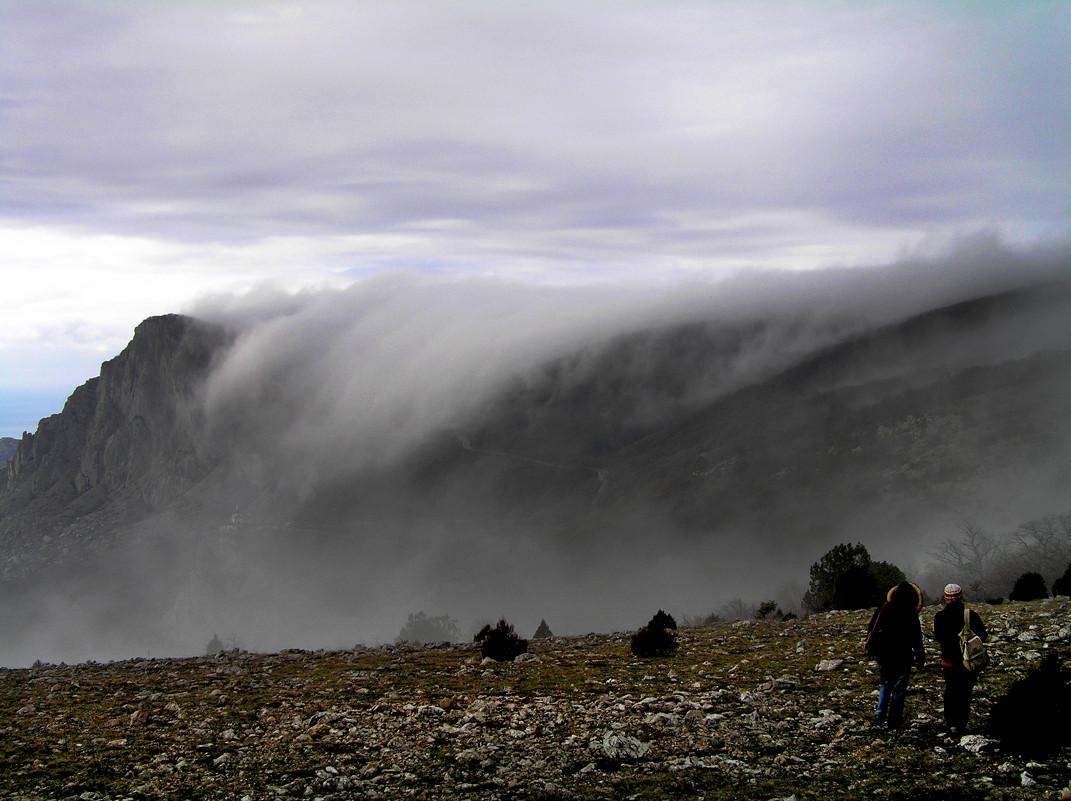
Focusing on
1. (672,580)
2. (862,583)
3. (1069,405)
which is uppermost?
(1069,405)

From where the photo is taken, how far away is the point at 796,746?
1177 centimetres

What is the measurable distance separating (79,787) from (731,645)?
614 inches

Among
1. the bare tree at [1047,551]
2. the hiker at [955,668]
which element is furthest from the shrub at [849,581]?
the bare tree at [1047,551]

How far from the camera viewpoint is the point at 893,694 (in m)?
12.2

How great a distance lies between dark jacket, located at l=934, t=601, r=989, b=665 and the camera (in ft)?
38.8

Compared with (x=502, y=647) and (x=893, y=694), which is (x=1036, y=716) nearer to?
(x=893, y=694)

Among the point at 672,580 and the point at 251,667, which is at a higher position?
the point at 251,667

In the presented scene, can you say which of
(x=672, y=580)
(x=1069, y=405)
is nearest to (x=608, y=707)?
(x=672, y=580)

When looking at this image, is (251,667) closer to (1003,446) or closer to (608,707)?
(608,707)

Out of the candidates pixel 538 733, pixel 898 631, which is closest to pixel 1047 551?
pixel 898 631

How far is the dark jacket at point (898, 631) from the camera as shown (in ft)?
39.9

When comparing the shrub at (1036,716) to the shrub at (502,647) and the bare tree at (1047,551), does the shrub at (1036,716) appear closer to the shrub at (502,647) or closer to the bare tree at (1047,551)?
the shrub at (502,647)

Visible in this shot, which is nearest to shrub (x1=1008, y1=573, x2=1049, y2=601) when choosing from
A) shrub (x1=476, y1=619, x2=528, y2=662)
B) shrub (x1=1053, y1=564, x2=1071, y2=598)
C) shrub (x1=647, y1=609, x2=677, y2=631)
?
shrub (x1=1053, y1=564, x2=1071, y2=598)

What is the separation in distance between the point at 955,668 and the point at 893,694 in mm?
1046
